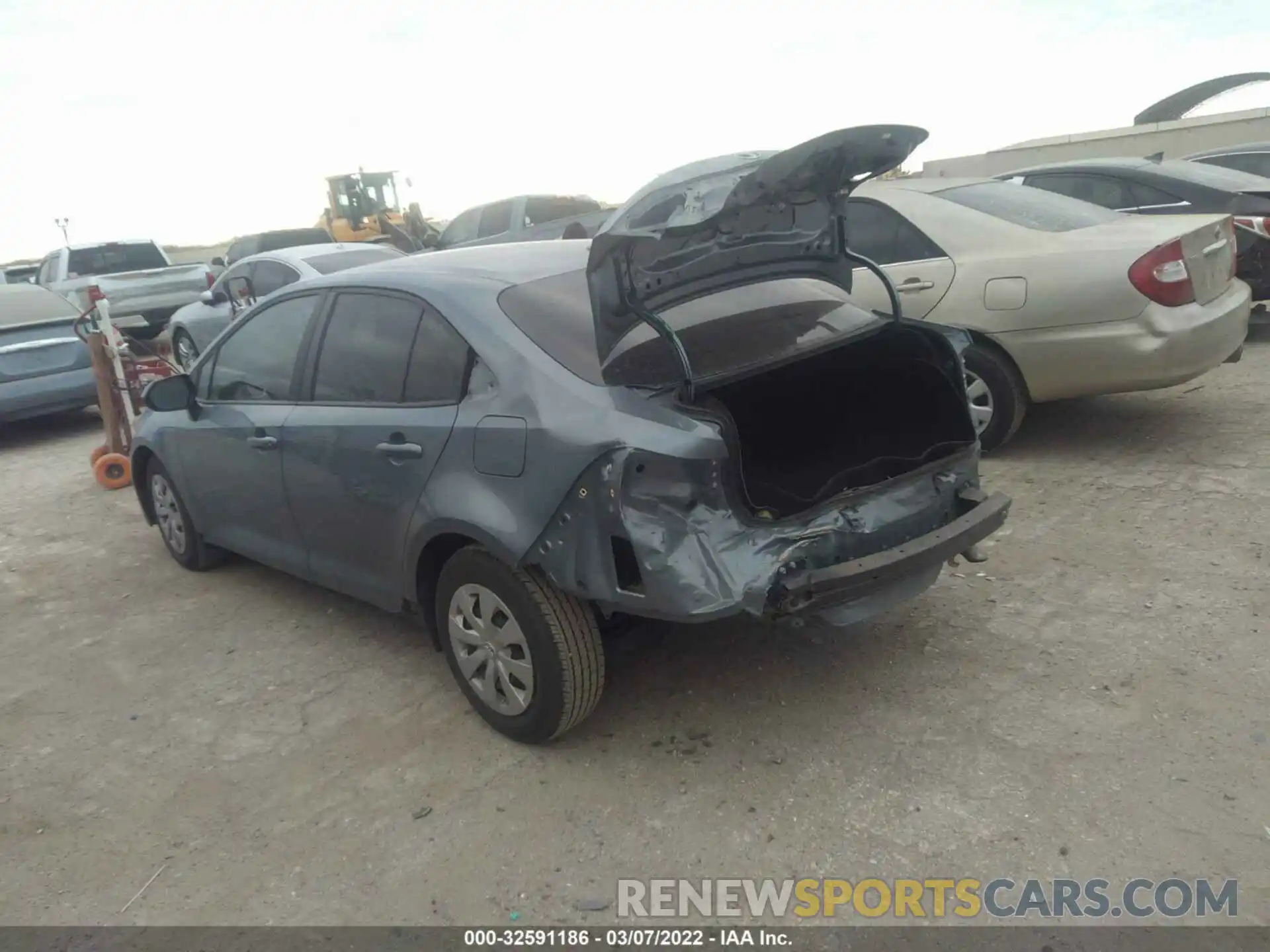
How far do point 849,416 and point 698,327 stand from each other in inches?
35.5

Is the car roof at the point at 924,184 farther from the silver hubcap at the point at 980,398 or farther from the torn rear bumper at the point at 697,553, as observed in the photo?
the torn rear bumper at the point at 697,553

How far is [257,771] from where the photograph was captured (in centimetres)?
329

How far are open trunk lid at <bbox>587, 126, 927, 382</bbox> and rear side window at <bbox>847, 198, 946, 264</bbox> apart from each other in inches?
89.5

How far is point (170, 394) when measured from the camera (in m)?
4.54

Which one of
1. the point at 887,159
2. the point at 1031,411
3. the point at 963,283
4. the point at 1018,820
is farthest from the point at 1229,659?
the point at 1031,411

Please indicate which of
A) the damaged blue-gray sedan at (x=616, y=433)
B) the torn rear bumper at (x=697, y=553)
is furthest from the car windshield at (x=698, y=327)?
the torn rear bumper at (x=697, y=553)

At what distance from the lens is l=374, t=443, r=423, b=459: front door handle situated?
3.30 m

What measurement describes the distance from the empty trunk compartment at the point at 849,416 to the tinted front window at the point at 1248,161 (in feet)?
33.0

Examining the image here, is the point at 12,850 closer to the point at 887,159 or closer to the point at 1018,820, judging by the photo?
the point at 1018,820

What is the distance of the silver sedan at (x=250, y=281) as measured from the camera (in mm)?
9703

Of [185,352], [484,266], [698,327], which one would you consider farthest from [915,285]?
[185,352]

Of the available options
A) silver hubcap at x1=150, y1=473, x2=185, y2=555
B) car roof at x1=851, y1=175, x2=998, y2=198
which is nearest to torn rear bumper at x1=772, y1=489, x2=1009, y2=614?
car roof at x1=851, y1=175, x2=998, y2=198

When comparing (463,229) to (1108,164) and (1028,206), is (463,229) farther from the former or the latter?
(1028,206)

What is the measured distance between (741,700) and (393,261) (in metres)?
2.37
